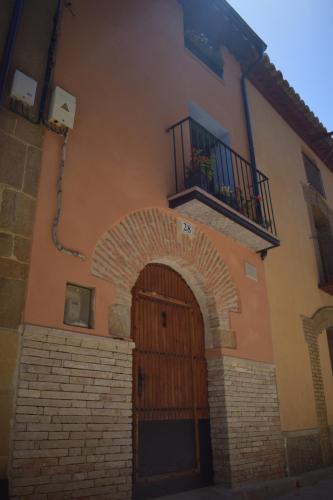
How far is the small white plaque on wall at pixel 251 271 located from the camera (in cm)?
662

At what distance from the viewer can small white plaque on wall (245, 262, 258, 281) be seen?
662 centimetres

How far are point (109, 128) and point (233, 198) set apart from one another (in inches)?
91.1

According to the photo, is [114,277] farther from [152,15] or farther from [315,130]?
[315,130]

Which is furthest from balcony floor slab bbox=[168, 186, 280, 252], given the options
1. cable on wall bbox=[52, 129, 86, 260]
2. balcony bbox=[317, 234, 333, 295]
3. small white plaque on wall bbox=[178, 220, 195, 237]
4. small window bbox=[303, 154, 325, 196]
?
small window bbox=[303, 154, 325, 196]

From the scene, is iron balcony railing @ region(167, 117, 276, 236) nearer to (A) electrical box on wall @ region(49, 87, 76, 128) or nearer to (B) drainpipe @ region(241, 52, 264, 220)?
(B) drainpipe @ region(241, 52, 264, 220)

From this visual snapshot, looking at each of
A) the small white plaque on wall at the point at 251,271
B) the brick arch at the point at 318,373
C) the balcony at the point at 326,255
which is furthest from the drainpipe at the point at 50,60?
the balcony at the point at 326,255

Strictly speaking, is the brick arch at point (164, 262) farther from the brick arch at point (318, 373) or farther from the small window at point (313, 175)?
the small window at point (313, 175)

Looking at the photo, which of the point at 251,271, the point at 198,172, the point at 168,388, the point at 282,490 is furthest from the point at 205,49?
the point at 282,490

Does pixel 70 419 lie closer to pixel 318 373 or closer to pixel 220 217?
pixel 220 217

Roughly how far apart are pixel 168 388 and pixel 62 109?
130 inches

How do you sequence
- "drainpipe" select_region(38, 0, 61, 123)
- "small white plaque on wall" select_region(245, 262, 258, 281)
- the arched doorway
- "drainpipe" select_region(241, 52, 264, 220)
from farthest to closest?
"drainpipe" select_region(241, 52, 264, 220), "small white plaque on wall" select_region(245, 262, 258, 281), the arched doorway, "drainpipe" select_region(38, 0, 61, 123)

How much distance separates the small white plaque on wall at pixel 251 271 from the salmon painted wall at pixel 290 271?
1.54 ft

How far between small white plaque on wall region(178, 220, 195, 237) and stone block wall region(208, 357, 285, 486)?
170 cm

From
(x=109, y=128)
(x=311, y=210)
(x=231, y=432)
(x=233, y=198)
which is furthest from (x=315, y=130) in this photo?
(x=231, y=432)
